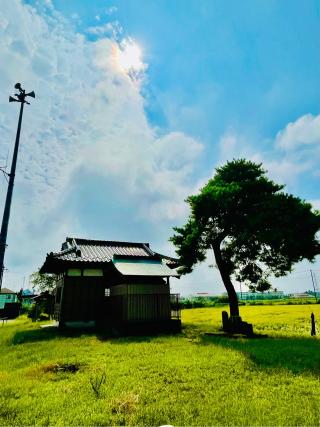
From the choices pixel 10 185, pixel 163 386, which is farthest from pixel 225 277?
pixel 10 185

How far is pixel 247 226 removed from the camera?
16031 mm

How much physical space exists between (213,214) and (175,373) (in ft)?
37.4

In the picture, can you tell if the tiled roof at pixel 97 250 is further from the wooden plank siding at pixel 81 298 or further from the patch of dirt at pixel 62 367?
the patch of dirt at pixel 62 367

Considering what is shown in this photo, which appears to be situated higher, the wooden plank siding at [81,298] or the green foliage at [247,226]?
the green foliage at [247,226]

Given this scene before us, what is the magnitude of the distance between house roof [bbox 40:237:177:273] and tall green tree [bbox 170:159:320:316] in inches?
114

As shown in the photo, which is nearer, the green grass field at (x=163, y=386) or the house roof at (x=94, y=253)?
the green grass field at (x=163, y=386)

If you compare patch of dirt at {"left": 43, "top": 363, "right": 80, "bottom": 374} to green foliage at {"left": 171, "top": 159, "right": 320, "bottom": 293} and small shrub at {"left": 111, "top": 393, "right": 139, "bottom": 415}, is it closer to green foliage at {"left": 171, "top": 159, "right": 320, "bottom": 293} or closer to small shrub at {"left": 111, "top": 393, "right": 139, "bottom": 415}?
small shrub at {"left": 111, "top": 393, "right": 139, "bottom": 415}

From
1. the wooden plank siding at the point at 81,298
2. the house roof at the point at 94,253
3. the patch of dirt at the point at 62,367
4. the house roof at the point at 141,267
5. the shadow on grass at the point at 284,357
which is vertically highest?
the house roof at the point at 94,253

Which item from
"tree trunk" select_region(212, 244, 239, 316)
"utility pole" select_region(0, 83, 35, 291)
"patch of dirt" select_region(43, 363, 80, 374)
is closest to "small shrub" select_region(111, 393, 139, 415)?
"patch of dirt" select_region(43, 363, 80, 374)

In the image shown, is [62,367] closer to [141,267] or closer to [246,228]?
[141,267]

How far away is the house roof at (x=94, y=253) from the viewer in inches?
627

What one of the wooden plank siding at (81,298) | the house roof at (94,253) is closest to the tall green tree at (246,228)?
the house roof at (94,253)

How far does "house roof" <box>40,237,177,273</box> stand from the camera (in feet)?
52.3

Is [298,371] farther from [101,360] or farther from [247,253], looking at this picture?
[247,253]
